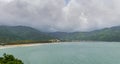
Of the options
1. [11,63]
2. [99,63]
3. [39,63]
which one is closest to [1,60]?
[11,63]

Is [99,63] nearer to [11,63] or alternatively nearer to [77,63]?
[77,63]

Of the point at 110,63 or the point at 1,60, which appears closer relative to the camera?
the point at 1,60

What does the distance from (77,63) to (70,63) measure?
283 centimetres

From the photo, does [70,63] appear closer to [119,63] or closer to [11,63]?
[119,63]

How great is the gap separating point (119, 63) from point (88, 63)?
1079cm

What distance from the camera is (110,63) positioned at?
262 ft

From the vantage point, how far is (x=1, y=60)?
34.6 m

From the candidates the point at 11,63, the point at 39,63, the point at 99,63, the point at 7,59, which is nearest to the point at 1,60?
the point at 7,59

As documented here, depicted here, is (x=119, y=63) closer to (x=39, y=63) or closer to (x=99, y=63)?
(x=99, y=63)

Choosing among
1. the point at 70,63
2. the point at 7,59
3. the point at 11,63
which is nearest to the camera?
the point at 11,63

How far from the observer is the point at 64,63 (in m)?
77.2

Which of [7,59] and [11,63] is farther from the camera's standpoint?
[7,59]

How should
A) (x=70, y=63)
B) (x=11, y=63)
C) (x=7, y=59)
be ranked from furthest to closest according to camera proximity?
(x=70, y=63)
(x=7, y=59)
(x=11, y=63)

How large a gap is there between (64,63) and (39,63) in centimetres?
834
